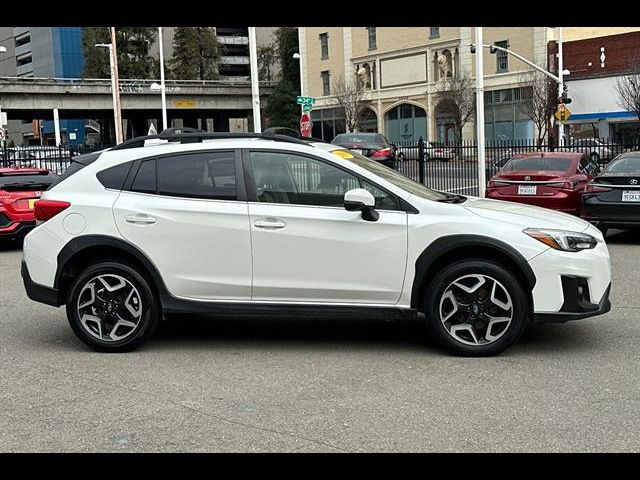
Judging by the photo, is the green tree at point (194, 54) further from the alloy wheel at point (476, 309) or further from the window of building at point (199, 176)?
the alloy wheel at point (476, 309)

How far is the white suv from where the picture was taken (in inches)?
228

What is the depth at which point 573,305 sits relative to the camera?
18.8ft

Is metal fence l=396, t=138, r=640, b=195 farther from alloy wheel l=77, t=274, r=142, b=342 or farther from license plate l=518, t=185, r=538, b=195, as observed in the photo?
alloy wheel l=77, t=274, r=142, b=342

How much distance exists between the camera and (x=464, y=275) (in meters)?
5.80

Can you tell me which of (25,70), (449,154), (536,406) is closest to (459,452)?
(536,406)

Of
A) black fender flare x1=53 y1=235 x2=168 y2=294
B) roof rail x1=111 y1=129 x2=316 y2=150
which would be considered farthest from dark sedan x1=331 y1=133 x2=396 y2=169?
black fender flare x1=53 y1=235 x2=168 y2=294

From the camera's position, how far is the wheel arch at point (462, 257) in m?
5.75

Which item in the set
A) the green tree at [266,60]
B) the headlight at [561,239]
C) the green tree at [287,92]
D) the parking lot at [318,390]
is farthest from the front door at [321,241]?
the green tree at [266,60]

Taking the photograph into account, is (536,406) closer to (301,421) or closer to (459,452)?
(459,452)

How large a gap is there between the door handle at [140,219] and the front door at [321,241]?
0.83 m

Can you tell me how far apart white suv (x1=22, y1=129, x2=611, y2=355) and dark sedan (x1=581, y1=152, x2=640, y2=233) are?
5.95 meters

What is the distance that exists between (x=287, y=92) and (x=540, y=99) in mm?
35549
